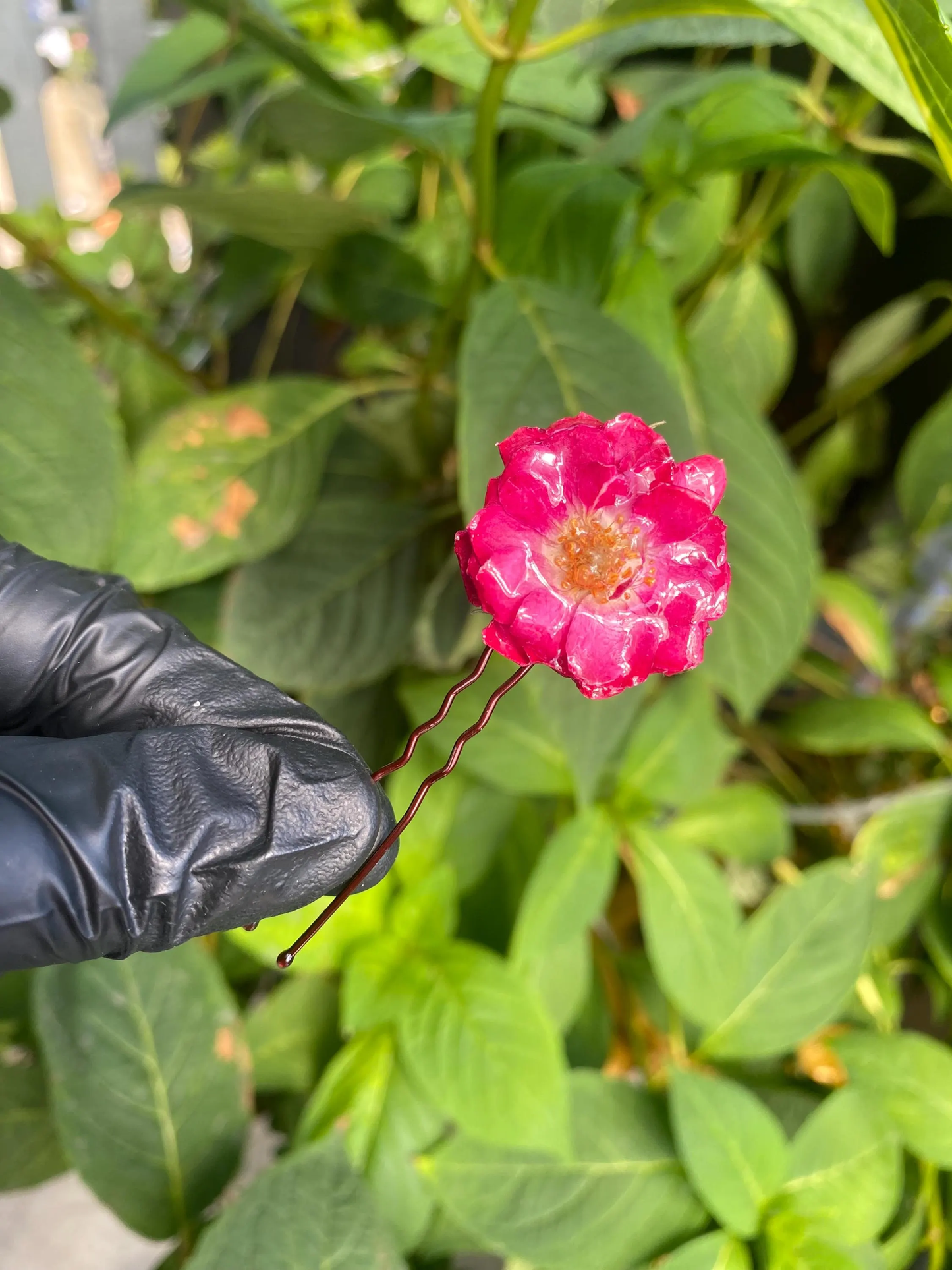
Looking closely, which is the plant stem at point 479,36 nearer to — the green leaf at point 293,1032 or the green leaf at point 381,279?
the green leaf at point 381,279

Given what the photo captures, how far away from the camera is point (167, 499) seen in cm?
49

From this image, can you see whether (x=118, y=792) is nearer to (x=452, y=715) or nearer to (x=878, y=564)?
(x=452, y=715)

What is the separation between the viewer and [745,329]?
0.71 m

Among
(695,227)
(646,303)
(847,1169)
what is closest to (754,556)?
(646,303)

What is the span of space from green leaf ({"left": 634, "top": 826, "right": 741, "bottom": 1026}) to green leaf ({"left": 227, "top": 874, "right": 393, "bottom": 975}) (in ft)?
0.54

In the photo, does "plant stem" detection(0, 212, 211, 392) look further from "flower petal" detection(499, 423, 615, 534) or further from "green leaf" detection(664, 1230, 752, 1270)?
"green leaf" detection(664, 1230, 752, 1270)

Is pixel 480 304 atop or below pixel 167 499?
atop

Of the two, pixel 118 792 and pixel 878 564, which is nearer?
pixel 118 792

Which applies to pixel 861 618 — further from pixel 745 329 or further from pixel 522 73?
pixel 522 73

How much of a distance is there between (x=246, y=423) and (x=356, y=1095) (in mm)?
397

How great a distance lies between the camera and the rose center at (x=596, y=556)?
24cm

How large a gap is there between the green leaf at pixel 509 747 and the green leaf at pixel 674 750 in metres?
0.06

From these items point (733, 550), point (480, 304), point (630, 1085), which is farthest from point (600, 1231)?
point (480, 304)

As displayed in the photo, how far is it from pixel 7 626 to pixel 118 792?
3.3 inches
